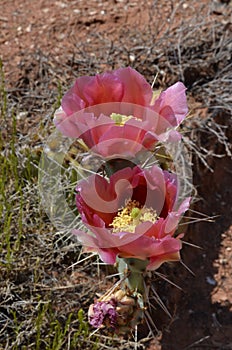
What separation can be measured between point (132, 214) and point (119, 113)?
8.5 inches

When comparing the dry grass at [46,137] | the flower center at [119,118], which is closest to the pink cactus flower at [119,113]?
the flower center at [119,118]

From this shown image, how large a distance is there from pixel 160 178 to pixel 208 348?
89cm

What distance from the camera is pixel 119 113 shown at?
144 cm

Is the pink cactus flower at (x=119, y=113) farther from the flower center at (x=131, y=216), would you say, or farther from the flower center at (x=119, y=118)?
the flower center at (x=131, y=216)

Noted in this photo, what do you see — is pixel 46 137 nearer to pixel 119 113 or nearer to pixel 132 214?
pixel 119 113

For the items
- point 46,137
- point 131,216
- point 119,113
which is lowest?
point 46,137

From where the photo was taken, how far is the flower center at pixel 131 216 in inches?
53.6

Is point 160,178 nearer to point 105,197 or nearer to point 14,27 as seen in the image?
point 105,197

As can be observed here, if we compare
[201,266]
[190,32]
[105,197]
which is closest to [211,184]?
[201,266]

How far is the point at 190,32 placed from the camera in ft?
8.32

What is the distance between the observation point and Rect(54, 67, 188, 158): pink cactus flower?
1329 millimetres

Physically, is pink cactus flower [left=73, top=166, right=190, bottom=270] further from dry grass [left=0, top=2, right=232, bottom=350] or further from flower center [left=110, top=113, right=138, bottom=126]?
dry grass [left=0, top=2, right=232, bottom=350]

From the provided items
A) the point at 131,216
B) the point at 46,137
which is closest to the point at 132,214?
the point at 131,216

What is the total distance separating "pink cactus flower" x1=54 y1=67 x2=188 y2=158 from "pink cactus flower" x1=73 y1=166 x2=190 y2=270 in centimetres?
6
